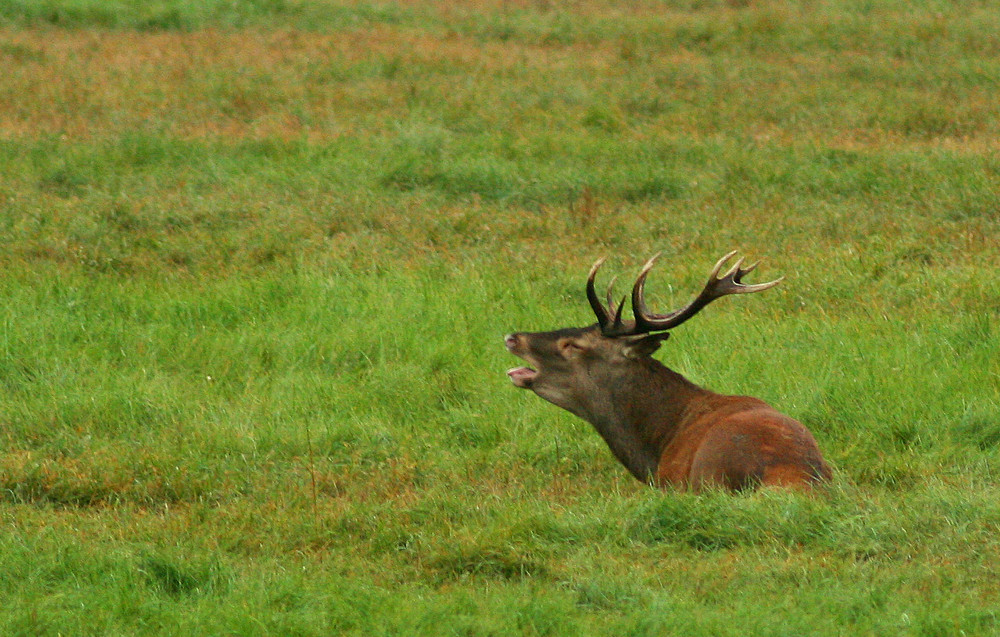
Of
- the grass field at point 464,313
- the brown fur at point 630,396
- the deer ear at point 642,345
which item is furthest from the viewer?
the deer ear at point 642,345

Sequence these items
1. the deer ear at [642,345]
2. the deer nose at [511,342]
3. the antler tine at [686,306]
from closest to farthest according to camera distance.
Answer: the antler tine at [686,306], the deer ear at [642,345], the deer nose at [511,342]

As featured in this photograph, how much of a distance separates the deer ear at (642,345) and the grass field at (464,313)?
2.09 feet

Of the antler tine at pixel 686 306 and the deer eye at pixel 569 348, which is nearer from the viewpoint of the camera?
the antler tine at pixel 686 306

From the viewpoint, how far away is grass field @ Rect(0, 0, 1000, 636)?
222 inches

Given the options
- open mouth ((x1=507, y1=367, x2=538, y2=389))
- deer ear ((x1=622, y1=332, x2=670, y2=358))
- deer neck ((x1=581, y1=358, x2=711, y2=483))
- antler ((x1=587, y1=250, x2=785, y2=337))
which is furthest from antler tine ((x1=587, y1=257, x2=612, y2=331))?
open mouth ((x1=507, y1=367, x2=538, y2=389))

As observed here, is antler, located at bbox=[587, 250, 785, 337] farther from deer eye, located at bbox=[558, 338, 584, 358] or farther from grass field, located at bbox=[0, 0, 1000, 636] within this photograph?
grass field, located at bbox=[0, 0, 1000, 636]

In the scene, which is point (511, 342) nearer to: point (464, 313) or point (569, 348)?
point (569, 348)

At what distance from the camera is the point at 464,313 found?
9375 mm

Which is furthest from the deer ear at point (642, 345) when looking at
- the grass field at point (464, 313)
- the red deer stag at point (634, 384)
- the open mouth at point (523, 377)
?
the grass field at point (464, 313)

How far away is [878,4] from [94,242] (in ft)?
42.8

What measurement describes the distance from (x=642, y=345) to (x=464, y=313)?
89.8 inches

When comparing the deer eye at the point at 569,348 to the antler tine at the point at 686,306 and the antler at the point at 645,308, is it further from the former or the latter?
the antler tine at the point at 686,306

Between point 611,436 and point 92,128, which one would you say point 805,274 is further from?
point 92,128

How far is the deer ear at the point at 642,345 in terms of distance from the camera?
729 cm
